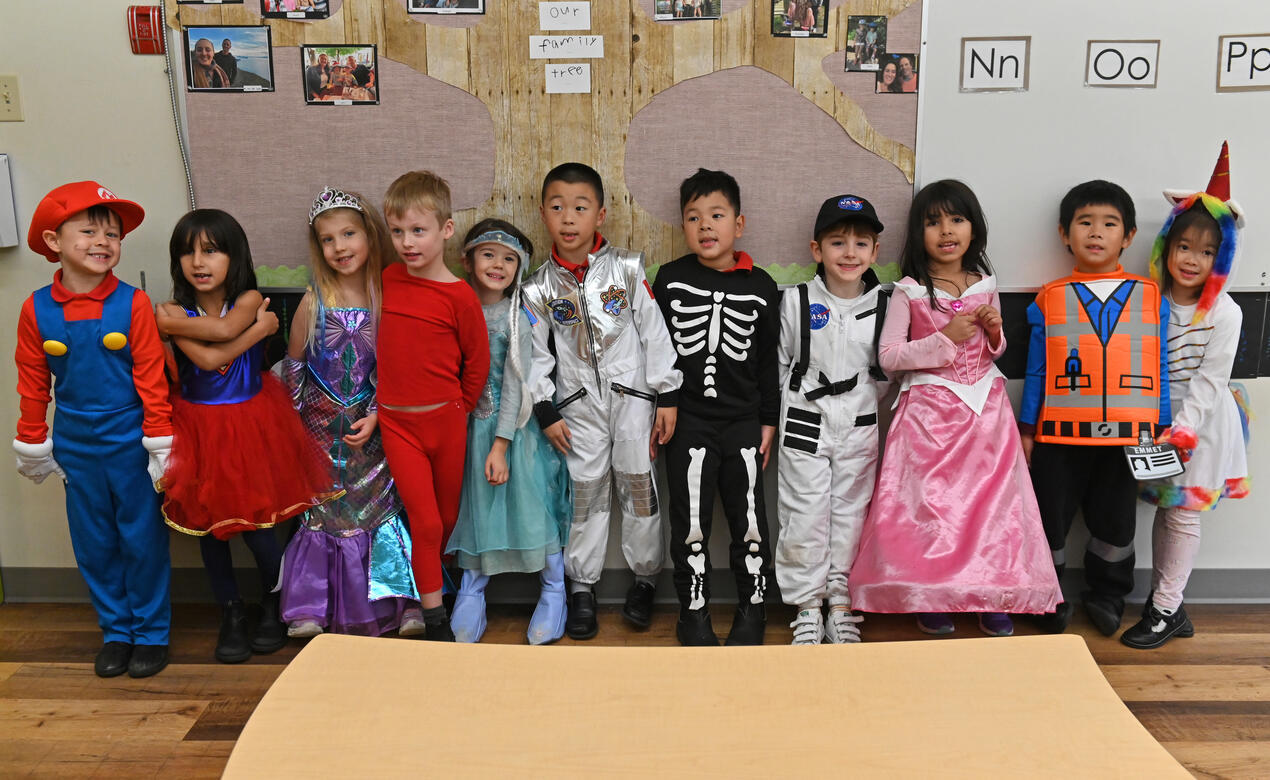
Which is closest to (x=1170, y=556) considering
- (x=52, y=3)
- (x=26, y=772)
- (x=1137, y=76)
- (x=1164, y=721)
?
(x=1164, y=721)

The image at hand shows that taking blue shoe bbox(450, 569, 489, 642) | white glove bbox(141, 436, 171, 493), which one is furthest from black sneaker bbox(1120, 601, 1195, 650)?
white glove bbox(141, 436, 171, 493)

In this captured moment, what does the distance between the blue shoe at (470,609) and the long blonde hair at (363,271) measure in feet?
2.74

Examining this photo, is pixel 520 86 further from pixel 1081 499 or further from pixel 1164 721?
pixel 1164 721

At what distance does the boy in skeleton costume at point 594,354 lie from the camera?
2.57 meters

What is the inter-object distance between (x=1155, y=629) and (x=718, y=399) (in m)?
1.49

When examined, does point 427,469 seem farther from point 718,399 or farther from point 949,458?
point 949,458

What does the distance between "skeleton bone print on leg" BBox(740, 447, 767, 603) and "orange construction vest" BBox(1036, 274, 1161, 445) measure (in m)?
0.89

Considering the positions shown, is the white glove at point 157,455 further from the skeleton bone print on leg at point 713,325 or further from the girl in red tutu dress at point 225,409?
the skeleton bone print on leg at point 713,325

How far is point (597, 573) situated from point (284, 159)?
1.60 m

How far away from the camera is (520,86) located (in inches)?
104

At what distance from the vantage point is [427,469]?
8.23ft

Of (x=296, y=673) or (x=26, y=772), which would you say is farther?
(x=26, y=772)

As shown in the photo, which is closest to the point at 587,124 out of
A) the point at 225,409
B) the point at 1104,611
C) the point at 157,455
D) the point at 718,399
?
the point at 718,399

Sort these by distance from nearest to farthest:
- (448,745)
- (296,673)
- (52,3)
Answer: (448,745) → (296,673) → (52,3)
